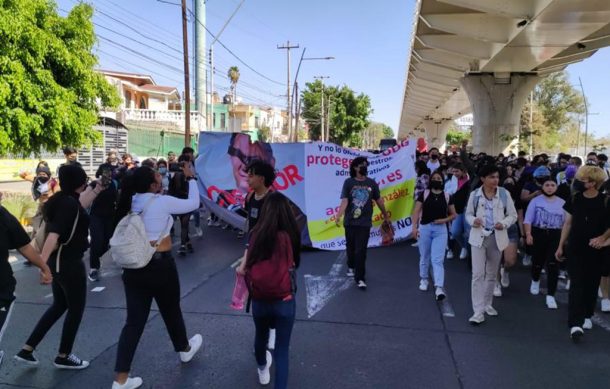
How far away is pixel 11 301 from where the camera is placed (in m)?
3.40

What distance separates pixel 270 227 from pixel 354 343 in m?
2.09

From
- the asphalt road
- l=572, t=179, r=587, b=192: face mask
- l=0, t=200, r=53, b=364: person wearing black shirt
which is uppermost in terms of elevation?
l=572, t=179, r=587, b=192: face mask

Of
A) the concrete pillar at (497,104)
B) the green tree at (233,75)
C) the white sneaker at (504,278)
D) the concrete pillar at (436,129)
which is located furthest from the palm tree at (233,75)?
the white sneaker at (504,278)

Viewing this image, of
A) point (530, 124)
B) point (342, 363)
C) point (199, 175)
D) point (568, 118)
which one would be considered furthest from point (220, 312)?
point (568, 118)

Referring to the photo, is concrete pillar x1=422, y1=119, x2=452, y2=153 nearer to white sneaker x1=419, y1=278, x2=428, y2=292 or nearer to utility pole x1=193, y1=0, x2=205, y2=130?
utility pole x1=193, y1=0, x2=205, y2=130

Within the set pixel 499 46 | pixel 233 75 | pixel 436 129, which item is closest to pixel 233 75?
pixel 233 75

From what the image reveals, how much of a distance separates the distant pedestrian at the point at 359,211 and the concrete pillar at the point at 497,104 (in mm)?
20462

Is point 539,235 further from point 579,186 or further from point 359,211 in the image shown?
point 359,211

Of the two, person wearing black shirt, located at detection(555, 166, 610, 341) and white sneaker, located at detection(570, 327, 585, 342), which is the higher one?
person wearing black shirt, located at detection(555, 166, 610, 341)

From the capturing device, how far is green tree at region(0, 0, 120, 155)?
9344 mm

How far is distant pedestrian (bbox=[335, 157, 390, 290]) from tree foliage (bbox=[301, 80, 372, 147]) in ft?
202

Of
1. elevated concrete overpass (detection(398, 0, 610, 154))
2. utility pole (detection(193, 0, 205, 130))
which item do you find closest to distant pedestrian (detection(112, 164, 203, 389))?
elevated concrete overpass (detection(398, 0, 610, 154))

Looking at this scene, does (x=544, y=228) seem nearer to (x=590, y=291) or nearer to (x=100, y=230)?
(x=590, y=291)

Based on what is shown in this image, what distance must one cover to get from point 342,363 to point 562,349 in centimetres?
220
